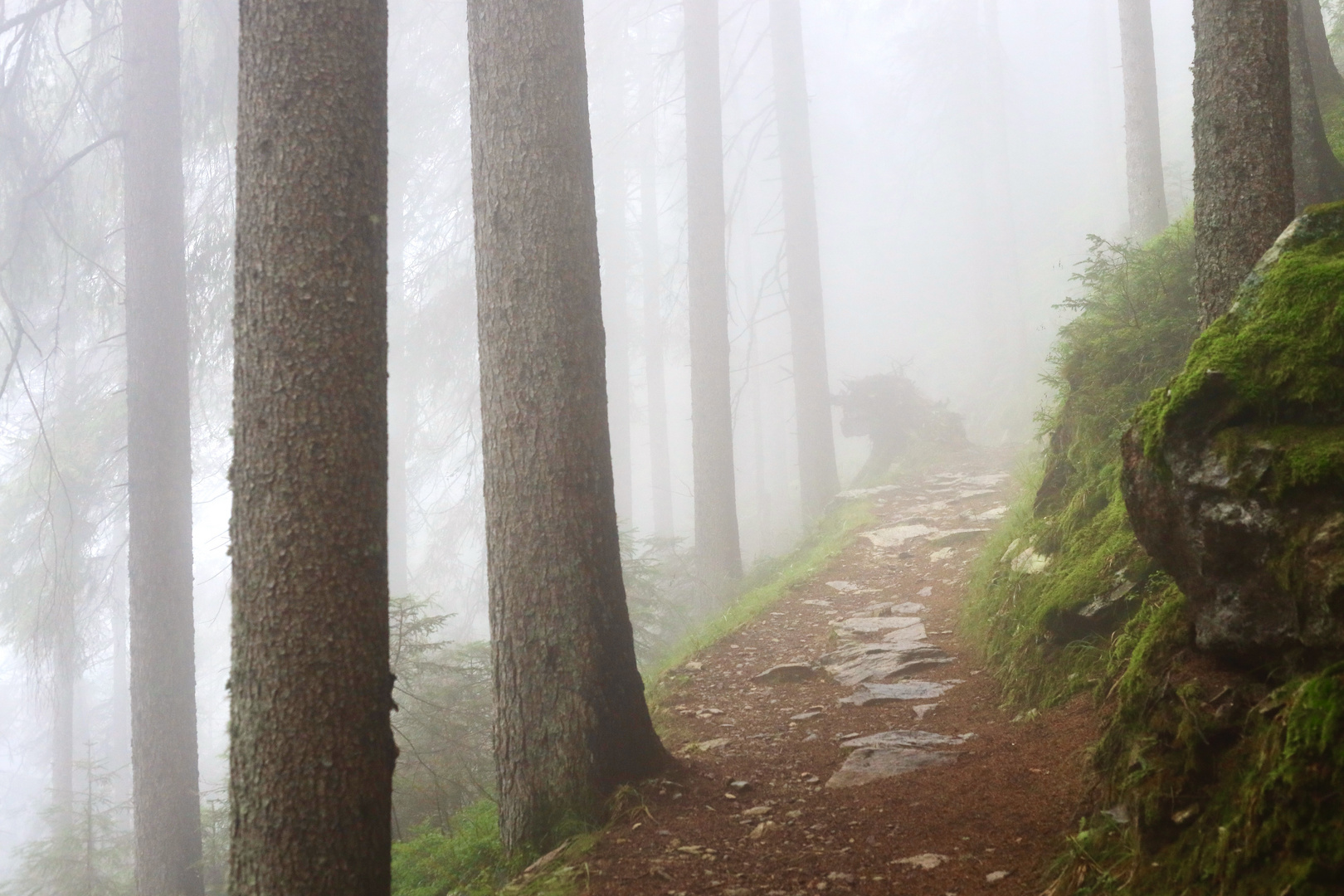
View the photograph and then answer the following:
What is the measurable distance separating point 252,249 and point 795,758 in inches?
160

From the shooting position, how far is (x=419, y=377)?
21.0 m

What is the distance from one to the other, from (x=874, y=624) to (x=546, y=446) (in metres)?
4.37

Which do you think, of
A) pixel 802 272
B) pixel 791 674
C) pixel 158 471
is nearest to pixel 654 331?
pixel 802 272

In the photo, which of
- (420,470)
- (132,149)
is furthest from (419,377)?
(132,149)

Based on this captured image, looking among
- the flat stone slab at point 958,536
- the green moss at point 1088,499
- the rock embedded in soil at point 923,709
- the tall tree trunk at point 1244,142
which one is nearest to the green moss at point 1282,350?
the tall tree trunk at point 1244,142

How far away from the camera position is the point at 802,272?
1716cm

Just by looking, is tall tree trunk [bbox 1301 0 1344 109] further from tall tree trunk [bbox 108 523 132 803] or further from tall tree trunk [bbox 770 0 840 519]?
tall tree trunk [bbox 108 523 132 803]

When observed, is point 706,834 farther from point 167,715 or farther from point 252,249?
point 167,715

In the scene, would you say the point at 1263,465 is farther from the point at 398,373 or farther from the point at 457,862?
the point at 398,373

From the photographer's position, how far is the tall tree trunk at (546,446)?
16.2 feet

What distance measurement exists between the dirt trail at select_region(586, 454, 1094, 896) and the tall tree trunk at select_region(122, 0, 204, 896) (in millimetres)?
6479

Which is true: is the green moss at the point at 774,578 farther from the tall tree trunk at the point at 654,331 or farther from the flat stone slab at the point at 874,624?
the tall tree trunk at the point at 654,331

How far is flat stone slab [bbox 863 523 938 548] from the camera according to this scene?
11477 millimetres

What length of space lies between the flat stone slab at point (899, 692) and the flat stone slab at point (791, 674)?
2.26 ft
